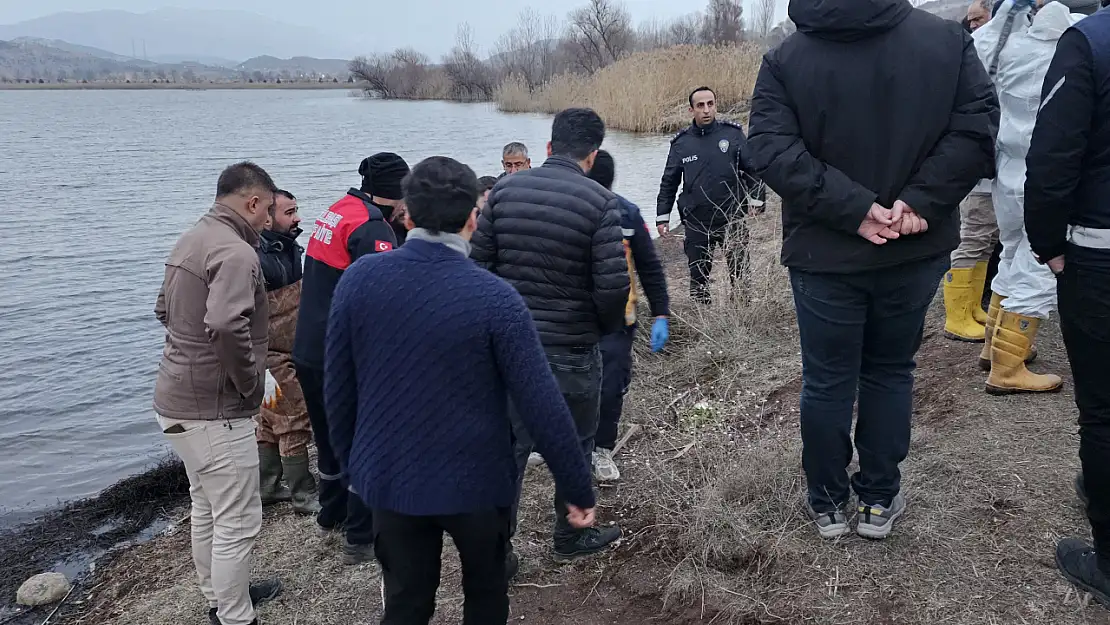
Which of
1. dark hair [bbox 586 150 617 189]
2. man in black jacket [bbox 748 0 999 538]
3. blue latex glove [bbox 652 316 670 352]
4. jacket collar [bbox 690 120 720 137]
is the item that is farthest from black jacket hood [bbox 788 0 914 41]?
jacket collar [bbox 690 120 720 137]

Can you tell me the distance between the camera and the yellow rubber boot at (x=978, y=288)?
480 centimetres

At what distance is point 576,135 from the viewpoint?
3342 mm

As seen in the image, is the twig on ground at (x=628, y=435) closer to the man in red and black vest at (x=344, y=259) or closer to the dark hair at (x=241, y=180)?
the man in red and black vest at (x=344, y=259)

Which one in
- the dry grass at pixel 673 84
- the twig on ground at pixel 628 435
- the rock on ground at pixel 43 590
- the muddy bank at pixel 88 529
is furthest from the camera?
the dry grass at pixel 673 84

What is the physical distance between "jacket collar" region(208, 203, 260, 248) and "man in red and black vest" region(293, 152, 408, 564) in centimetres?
50

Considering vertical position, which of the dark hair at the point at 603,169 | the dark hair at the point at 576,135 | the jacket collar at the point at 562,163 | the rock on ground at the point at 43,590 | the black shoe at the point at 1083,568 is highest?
the dark hair at the point at 576,135

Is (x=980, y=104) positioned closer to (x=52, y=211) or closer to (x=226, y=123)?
(x=52, y=211)

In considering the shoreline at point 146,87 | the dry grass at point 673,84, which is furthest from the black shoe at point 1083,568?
the shoreline at point 146,87

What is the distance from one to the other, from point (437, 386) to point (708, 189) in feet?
16.2

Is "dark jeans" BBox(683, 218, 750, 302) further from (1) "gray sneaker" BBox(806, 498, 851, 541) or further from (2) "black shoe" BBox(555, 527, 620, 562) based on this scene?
(1) "gray sneaker" BBox(806, 498, 851, 541)

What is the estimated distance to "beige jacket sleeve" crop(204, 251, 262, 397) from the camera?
2955 millimetres

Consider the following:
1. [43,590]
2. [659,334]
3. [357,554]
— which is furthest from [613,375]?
[43,590]

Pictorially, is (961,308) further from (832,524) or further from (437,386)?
(437,386)

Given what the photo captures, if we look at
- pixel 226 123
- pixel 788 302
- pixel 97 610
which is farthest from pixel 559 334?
pixel 226 123
